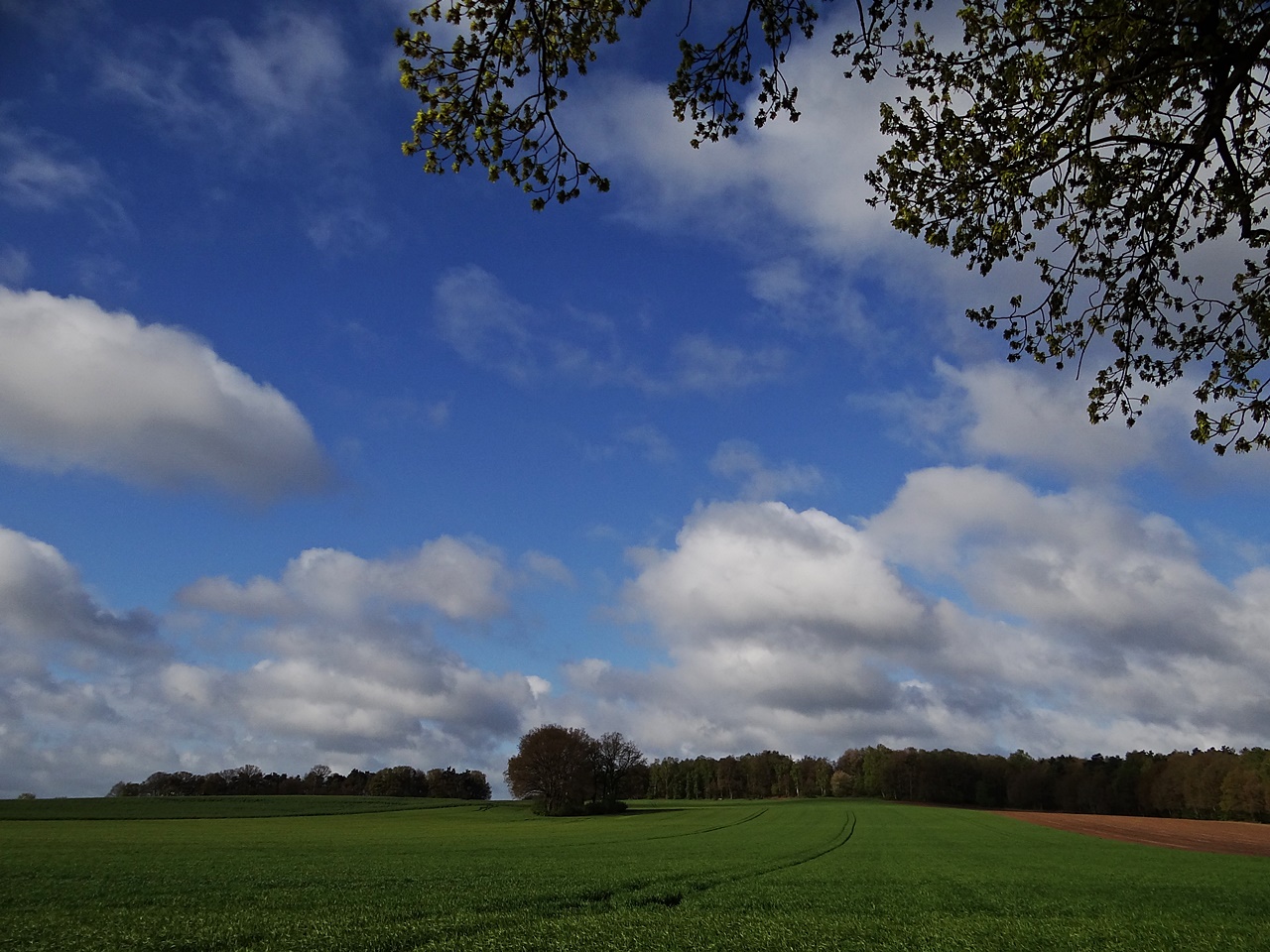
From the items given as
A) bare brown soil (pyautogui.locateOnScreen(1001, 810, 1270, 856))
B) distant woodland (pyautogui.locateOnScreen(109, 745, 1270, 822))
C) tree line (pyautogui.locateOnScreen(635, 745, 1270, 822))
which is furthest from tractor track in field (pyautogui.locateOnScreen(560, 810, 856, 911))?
tree line (pyautogui.locateOnScreen(635, 745, 1270, 822))

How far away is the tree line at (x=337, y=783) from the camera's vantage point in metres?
158

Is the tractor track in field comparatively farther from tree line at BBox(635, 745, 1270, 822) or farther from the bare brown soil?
tree line at BBox(635, 745, 1270, 822)

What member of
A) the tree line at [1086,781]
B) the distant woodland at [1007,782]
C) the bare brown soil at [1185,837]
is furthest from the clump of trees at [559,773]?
the tree line at [1086,781]

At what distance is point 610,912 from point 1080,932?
11.6 meters

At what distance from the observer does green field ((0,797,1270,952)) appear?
15641 millimetres

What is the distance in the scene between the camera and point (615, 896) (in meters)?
22.3

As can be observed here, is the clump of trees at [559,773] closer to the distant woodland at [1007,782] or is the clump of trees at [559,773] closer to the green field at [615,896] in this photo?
the distant woodland at [1007,782]

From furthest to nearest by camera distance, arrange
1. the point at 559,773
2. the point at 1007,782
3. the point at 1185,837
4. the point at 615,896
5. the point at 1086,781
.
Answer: the point at 1007,782 → the point at 1086,781 → the point at 559,773 → the point at 1185,837 → the point at 615,896

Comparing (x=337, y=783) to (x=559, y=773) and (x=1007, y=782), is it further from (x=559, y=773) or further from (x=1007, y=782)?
(x=1007, y=782)

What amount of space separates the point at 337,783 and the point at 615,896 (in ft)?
620

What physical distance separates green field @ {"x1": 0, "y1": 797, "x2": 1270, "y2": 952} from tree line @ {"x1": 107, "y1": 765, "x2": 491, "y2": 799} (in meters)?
131

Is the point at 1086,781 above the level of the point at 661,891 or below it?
below

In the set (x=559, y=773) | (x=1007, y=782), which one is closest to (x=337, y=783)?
(x=559, y=773)

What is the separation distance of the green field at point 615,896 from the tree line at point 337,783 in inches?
5154
